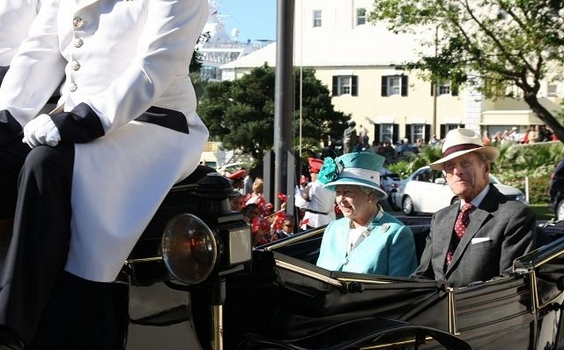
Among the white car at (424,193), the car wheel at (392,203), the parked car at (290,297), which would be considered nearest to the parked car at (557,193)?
the white car at (424,193)

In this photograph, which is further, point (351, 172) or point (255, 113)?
point (255, 113)

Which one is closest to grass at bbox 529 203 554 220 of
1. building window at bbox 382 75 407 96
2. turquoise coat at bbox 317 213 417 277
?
turquoise coat at bbox 317 213 417 277

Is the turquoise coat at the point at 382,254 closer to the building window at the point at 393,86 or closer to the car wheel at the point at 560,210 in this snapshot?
the car wheel at the point at 560,210

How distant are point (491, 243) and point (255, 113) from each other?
27.9 meters

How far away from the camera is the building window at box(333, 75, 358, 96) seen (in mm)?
51906

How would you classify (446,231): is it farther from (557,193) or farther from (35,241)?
(557,193)

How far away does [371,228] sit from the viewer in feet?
15.5

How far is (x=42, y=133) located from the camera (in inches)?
107

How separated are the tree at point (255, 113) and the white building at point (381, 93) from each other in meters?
15.3

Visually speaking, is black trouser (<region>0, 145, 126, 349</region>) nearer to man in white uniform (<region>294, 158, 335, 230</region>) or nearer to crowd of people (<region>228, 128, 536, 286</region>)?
crowd of people (<region>228, 128, 536, 286</region>)

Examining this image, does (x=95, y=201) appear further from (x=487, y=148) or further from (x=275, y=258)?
(x=487, y=148)

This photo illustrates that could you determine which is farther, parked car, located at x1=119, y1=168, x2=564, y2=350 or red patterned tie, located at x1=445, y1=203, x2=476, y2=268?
red patterned tie, located at x1=445, y1=203, x2=476, y2=268

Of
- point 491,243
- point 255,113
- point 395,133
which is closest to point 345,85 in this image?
point 395,133

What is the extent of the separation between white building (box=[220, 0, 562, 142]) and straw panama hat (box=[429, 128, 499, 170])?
45543mm
